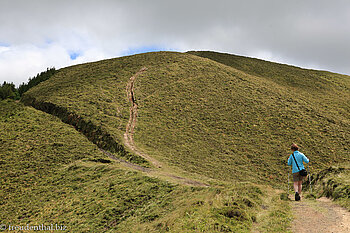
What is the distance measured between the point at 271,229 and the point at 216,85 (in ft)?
144

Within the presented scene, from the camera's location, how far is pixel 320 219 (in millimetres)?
8523

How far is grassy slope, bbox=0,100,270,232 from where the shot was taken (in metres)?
9.22

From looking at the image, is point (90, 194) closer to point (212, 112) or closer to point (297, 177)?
point (297, 177)

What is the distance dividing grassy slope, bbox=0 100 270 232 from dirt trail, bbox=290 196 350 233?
5.15ft

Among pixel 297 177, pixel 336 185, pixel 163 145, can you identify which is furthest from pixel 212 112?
pixel 297 177

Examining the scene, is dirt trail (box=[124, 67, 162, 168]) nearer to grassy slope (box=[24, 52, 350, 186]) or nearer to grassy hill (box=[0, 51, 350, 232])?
grassy hill (box=[0, 51, 350, 232])

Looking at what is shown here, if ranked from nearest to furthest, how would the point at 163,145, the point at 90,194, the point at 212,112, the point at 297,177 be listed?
the point at 297,177 → the point at 90,194 → the point at 163,145 → the point at 212,112

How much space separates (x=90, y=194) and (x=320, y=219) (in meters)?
13.8

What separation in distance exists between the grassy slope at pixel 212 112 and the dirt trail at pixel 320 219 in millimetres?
13657

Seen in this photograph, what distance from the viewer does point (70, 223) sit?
14023mm

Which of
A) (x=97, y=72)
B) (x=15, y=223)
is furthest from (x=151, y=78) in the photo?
(x=15, y=223)

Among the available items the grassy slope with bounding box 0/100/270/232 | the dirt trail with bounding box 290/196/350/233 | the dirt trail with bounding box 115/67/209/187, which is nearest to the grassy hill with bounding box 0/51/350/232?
the grassy slope with bounding box 0/100/270/232

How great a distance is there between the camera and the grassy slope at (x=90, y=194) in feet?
30.3

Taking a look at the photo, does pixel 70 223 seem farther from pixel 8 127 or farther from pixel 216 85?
Answer: pixel 216 85
